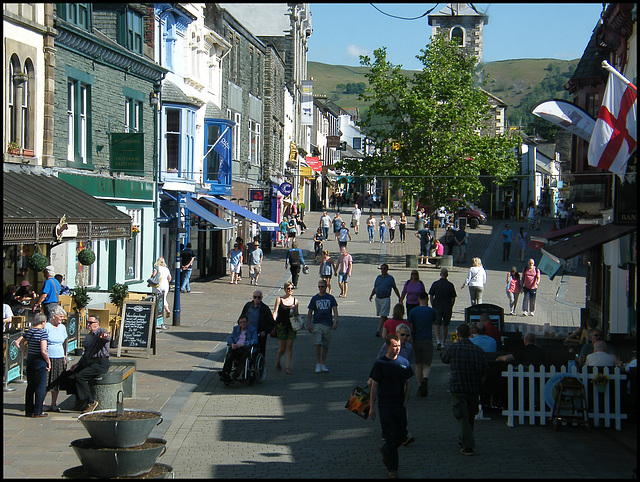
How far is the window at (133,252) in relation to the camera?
84.9ft

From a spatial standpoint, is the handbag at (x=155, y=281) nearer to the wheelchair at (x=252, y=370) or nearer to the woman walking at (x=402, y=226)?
the wheelchair at (x=252, y=370)

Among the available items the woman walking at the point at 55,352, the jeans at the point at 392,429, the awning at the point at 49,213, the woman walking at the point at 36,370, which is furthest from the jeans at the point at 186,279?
the jeans at the point at 392,429

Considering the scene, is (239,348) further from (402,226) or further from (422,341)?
(402,226)

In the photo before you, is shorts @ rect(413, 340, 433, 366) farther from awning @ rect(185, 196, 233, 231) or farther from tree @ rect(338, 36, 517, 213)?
tree @ rect(338, 36, 517, 213)

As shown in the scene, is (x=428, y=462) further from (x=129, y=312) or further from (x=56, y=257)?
(x=56, y=257)

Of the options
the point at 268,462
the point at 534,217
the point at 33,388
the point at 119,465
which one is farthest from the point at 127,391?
the point at 534,217

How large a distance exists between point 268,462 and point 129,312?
7.93 metres

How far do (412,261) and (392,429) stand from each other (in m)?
27.9

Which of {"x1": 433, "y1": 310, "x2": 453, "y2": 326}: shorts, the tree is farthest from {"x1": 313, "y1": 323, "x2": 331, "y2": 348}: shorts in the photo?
the tree

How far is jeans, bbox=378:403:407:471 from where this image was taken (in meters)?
8.71

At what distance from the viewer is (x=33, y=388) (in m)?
11.5

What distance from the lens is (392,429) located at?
881cm

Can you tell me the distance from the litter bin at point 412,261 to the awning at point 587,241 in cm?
1876

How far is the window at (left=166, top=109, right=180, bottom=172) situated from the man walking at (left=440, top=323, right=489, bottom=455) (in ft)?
68.8
